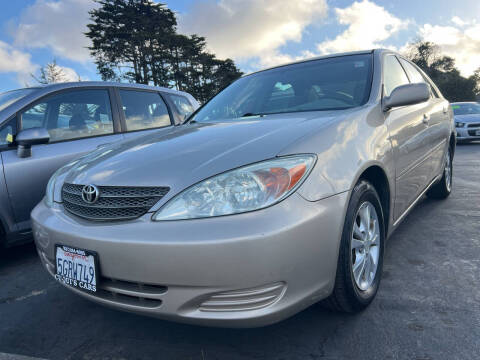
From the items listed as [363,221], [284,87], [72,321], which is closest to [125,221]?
[72,321]

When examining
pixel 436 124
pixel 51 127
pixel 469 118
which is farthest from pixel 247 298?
pixel 469 118

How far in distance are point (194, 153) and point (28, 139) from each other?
171cm

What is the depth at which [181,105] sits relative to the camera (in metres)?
4.38

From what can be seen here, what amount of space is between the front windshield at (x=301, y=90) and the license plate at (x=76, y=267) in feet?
4.62

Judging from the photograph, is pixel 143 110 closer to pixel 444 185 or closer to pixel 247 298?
pixel 247 298

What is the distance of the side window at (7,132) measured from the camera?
9.15 feet

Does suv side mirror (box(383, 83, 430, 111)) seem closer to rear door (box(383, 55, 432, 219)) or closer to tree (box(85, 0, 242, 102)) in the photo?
rear door (box(383, 55, 432, 219))

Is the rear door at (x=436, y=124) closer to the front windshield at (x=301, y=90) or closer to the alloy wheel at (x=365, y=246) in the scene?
the front windshield at (x=301, y=90)

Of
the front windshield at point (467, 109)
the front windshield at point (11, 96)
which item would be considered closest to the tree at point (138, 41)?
the front windshield at point (467, 109)

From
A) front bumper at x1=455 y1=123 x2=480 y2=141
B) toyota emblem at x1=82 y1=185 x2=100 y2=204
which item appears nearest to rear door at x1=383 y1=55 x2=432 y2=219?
toyota emblem at x1=82 y1=185 x2=100 y2=204

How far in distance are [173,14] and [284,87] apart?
116 feet

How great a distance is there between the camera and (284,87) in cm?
267

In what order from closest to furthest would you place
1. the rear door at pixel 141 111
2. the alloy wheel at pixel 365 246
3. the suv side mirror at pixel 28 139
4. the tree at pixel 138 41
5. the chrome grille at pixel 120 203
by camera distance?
the chrome grille at pixel 120 203
the alloy wheel at pixel 365 246
the suv side mirror at pixel 28 139
the rear door at pixel 141 111
the tree at pixel 138 41

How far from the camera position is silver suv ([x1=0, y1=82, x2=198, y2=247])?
109 inches
